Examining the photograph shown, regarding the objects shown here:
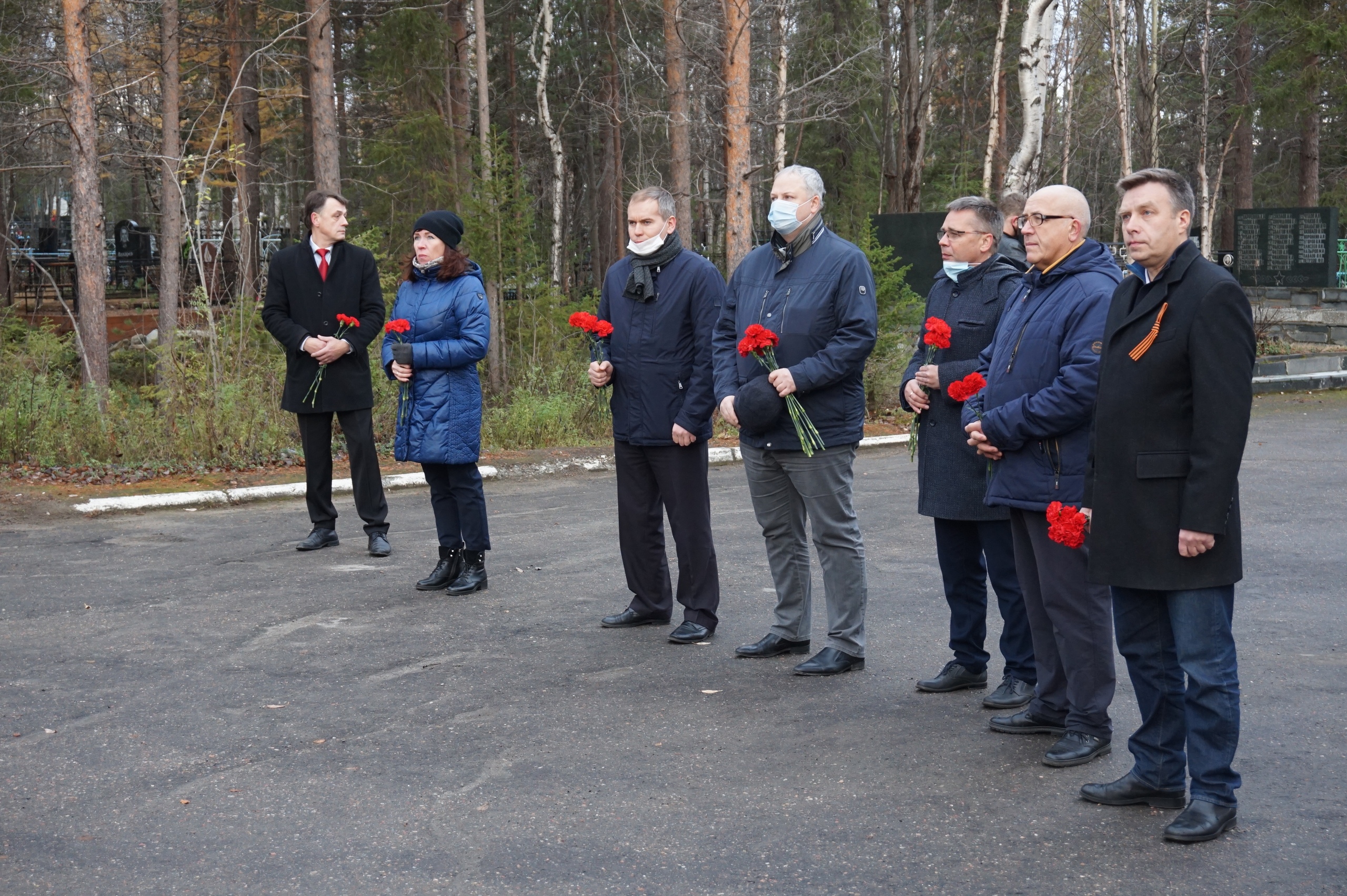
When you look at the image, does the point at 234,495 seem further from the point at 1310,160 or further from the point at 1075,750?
the point at 1310,160

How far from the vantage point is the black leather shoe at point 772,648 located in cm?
615

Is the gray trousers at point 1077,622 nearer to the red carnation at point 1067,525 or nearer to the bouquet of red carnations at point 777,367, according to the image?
the red carnation at point 1067,525

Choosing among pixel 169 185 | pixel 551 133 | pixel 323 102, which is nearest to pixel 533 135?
pixel 551 133

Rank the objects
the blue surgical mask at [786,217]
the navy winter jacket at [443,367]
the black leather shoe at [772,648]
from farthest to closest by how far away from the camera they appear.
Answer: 1. the navy winter jacket at [443,367]
2. the black leather shoe at [772,648]
3. the blue surgical mask at [786,217]

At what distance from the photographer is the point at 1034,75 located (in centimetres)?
1656

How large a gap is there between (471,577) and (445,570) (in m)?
0.20

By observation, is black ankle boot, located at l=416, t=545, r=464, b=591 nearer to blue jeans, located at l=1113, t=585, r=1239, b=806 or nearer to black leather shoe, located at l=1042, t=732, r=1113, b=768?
black leather shoe, located at l=1042, t=732, r=1113, b=768

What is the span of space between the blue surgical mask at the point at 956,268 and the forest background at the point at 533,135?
8.35 metres

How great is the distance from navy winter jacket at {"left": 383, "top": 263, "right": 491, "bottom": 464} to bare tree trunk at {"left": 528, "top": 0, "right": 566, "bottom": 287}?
65.9 ft

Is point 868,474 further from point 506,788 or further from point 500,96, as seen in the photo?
point 500,96

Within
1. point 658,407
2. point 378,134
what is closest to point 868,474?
point 658,407

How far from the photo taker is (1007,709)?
528 centimetres

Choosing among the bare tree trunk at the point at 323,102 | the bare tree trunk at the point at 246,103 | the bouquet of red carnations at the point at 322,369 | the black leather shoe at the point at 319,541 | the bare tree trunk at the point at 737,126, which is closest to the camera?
the bouquet of red carnations at the point at 322,369

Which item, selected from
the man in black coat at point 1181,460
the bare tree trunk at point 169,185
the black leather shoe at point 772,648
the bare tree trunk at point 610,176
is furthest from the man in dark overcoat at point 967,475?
the bare tree trunk at point 610,176
